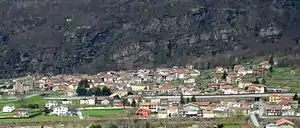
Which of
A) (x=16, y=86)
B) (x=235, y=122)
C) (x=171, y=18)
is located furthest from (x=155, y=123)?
(x=171, y=18)

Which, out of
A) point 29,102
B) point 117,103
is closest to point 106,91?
point 117,103

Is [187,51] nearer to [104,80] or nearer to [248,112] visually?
[104,80]

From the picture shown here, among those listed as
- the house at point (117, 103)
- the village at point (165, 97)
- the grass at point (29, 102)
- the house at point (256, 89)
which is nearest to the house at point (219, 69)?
the village at point (165, 97)

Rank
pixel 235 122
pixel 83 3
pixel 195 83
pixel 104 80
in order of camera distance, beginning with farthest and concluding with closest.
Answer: pixel 83 3, pixel 104 80, pixel 195 83, pixel 235 122

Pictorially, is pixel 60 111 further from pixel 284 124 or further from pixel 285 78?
pixel 285 78

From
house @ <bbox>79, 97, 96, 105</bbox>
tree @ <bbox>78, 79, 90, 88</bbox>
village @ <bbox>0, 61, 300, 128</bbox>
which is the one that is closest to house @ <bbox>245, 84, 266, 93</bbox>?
Result: village @ <bbox>0, 61, 300, 128</bbox>
